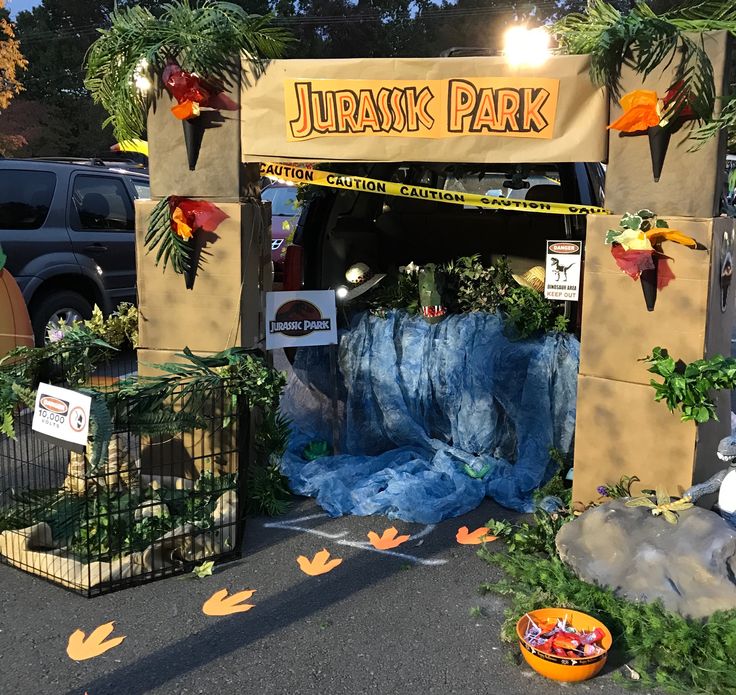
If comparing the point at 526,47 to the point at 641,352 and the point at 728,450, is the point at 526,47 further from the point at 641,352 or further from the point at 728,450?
the point at 728,450

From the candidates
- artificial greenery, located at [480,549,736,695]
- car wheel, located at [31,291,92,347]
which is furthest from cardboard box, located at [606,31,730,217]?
car wheel, located at [31,291,92,347]

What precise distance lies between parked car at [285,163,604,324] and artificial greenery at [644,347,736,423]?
1945 millimetres

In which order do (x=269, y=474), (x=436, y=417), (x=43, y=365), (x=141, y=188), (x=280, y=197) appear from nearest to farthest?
1. (x=43, y=365)
2. (x=269, y=474)
3. (x=436, y=417)
4. (x=141, y=188)
5. (x=280, y=197)

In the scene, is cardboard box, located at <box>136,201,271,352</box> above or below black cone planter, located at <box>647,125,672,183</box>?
below

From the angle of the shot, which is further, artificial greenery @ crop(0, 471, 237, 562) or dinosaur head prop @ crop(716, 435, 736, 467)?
artificial greenery @ crop(0, 471, 237, 562)

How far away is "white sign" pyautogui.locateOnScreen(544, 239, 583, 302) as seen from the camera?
466 cm

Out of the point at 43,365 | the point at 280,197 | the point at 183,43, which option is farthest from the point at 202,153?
the point at 280,197

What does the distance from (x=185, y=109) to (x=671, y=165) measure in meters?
2.47

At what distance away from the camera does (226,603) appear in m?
3.52

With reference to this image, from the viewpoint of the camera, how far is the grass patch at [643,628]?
2896 millimetres

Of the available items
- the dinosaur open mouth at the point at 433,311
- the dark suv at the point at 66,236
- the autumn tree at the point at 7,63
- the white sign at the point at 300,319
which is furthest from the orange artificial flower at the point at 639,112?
the autumn tree at the point at 7,63

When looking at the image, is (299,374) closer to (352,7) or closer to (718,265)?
(718,265)

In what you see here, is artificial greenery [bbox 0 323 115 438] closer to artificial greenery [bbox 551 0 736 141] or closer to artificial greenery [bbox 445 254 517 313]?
artificial greenery [bbox 445 254 517 313]

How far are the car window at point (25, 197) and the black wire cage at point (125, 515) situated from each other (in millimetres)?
3984
